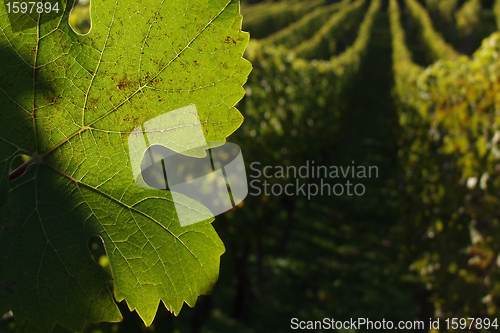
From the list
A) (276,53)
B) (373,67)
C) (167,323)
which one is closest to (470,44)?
(373,67)

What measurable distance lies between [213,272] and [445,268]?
386cm

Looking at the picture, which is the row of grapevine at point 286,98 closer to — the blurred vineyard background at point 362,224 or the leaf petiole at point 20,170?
the blurred vineyard background at point 362,224

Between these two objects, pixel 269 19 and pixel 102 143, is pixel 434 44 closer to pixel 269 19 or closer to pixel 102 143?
pixel 269 19

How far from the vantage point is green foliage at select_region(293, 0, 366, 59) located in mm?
17062

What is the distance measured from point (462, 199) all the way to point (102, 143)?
394cm

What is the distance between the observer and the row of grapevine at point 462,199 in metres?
3.06

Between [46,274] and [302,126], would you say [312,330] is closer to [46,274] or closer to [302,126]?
[302,126]

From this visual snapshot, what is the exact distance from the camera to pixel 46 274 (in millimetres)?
574

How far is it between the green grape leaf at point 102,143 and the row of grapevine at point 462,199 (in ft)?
9.54

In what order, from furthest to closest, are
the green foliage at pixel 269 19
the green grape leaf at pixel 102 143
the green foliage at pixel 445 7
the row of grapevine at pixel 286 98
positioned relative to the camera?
the green foliage at pixel 445 7 → the green foliage at pixel 269 19 → the row of grapevine at pixel 286 98 → the green grape leaf at pixel 102 143

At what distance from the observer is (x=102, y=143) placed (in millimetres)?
568

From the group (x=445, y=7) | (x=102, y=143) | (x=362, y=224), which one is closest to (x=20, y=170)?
(x=102, y=143)

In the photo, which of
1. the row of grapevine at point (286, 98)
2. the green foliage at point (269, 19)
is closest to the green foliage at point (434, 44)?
the green foliage at point (269, 19)

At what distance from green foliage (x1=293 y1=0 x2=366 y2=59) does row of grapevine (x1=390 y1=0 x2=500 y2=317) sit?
10742 mm
